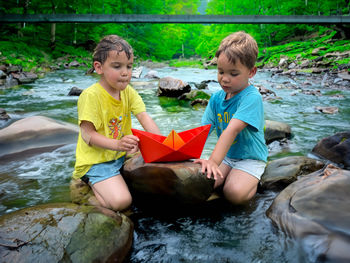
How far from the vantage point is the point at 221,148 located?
2.31 meters

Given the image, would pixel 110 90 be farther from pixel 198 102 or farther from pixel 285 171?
pixel 198 102

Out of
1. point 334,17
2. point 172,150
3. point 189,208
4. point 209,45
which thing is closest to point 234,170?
point 189,208

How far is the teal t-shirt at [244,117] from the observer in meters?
2.37

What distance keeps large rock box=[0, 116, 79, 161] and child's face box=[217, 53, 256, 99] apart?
2552mm

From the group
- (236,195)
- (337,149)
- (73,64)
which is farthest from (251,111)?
(73,64)

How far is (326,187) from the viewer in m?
2.00

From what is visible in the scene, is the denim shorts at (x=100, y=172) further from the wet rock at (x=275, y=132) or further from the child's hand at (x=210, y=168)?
the wet rock at (x=275, y=132)

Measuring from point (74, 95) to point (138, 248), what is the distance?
7.27 metres

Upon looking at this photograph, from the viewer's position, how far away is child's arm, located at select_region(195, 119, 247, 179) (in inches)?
87.6

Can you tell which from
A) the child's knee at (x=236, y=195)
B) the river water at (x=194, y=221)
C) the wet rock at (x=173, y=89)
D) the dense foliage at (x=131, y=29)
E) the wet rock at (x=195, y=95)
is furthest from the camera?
the dense foliage at (x=131, y=29)

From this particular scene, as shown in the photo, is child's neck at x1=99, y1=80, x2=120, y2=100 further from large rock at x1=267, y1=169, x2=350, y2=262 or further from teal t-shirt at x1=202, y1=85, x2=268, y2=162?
large rock at x1=267, y1=169, x2=350, y2=262

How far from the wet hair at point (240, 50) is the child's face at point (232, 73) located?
3cm

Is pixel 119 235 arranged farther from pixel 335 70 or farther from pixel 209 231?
pixel 335 70

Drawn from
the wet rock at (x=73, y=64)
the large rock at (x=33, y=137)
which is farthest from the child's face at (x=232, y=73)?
the wet rock at (x=73, y=64)
